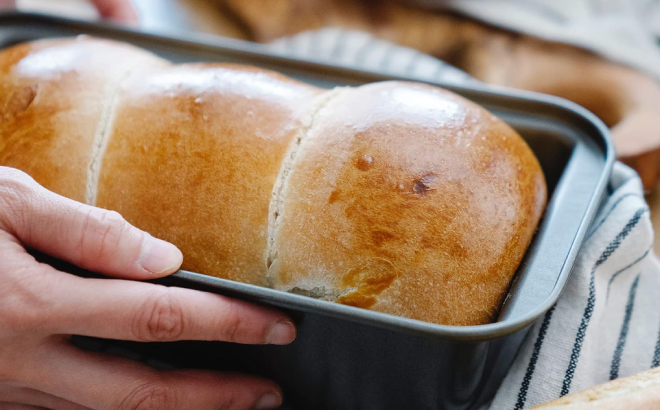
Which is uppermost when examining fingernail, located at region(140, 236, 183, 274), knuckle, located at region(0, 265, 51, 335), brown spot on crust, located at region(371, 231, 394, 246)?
brown spot on crust, located at region(371, 231, 394, 246)

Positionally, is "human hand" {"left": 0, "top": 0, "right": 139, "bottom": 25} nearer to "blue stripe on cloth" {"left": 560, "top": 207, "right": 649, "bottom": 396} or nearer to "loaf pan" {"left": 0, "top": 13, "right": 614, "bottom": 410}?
"loaf pan" {"left": 0, "top": 13, "right": 614, "bottom": 410}

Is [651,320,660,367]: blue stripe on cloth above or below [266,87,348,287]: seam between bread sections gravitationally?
below

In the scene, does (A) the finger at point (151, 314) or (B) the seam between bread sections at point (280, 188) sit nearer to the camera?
(A) the finger at point (151, 314)

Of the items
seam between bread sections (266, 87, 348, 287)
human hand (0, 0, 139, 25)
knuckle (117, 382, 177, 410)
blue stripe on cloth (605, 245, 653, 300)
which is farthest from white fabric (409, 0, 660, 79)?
knuckle (117, 382, 177, 410)

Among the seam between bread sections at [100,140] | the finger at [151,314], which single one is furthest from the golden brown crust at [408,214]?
the seam between bread sections at [100,140]

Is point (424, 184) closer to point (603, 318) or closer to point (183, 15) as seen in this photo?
point (603, 318)

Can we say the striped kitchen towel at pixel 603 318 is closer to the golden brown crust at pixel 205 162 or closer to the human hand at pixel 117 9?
the golden brown crust at pixel 205 162

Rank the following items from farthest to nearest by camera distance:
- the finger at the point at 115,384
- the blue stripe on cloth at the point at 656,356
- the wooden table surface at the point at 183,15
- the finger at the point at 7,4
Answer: the wooden table surface at the point at 183,15
the finger at the point at 7,4
the blue stripe on cloth at the point at 656,356
the finger at the point at 115,384
